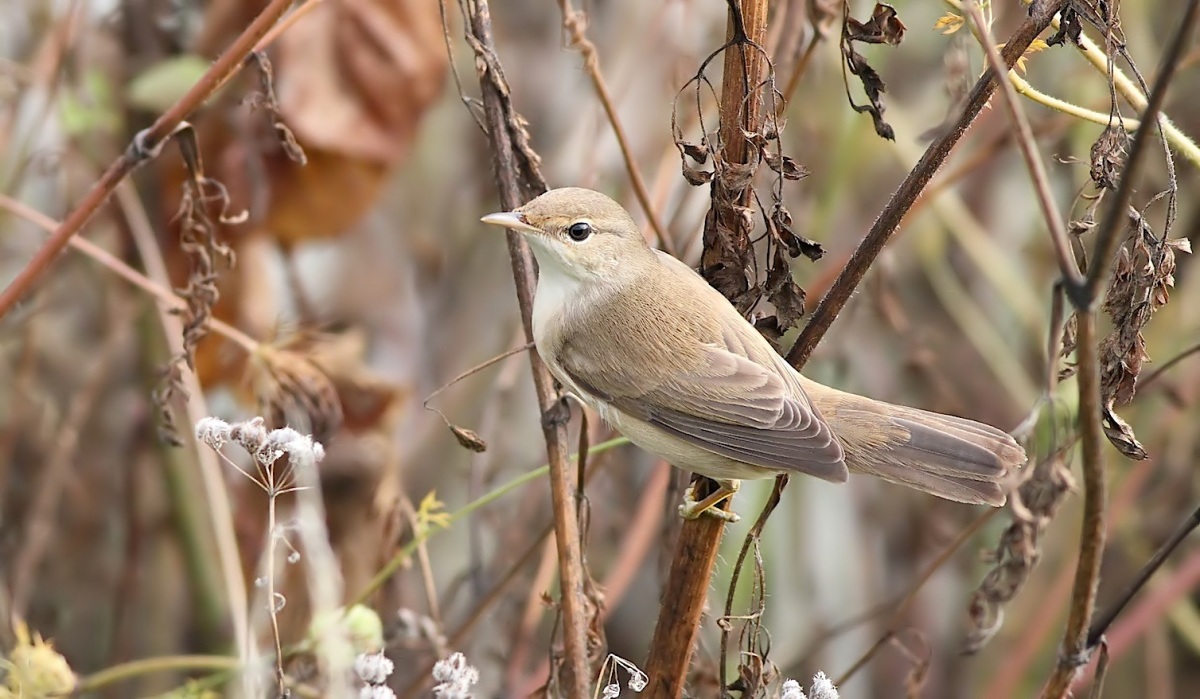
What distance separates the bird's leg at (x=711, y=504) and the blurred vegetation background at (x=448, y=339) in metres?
0.12

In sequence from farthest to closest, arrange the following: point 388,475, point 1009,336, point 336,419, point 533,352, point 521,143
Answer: point 1009,336, point 388,475, point 336,419, point 533,352, point 521,143

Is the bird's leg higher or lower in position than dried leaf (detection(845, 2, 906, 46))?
lower

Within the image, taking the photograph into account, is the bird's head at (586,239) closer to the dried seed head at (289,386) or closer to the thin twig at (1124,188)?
the dried seed head at (289,386)

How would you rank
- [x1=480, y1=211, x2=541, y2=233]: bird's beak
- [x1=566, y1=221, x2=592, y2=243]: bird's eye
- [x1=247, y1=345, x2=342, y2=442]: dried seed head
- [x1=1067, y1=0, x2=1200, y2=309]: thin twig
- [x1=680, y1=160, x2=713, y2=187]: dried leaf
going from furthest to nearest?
[x1=247, y1=345, x2=342, y2=442]: dried seed head
[x1=566, y1=221, x2=592, y2=243]: bird's eye
[x1=480, y1=211, x2=541, y2=233]: bird's beak
[x1=680, y1=160, x2=713, y2=187]: dried leaf
[x1=1067, y1=0, x2=1200, y2=309]: thin twig

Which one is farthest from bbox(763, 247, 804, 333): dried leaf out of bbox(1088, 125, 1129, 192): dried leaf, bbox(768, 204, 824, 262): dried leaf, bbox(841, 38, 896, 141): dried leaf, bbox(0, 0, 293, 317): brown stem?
bbox(0, 0, 293, 317): brown stem

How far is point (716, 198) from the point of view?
5.82 feet

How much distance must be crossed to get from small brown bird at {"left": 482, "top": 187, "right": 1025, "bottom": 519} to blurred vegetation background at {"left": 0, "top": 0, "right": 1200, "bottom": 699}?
0.18 m

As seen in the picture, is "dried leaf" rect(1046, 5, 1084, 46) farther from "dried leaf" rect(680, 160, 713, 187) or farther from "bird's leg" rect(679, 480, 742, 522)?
"bird's leg" rect(679, 480, 742, 522)

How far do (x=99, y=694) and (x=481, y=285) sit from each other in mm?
1813

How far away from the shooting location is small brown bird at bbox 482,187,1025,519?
1992 mm

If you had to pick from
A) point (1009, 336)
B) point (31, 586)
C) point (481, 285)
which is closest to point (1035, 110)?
point (1009, 336)

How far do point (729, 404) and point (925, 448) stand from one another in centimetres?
35

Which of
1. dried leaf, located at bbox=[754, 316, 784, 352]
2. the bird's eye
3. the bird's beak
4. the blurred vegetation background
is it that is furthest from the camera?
the blurred vegetation background

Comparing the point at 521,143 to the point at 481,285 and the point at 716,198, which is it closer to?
the point at 716,198
